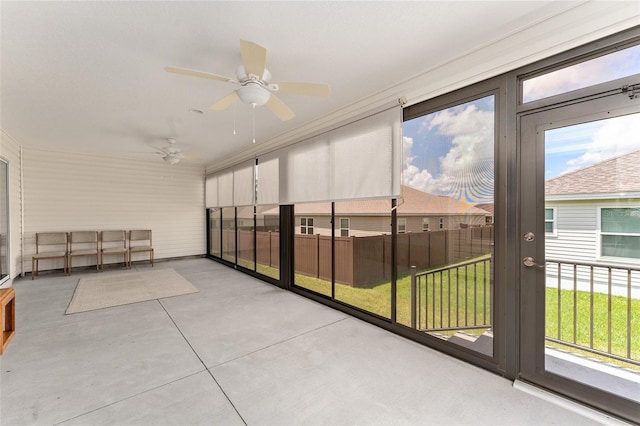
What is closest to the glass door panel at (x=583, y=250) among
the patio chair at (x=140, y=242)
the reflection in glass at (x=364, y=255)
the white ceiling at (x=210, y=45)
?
the white ceiling at (x=210, y=45)

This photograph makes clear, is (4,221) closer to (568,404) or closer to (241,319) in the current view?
(241,319)

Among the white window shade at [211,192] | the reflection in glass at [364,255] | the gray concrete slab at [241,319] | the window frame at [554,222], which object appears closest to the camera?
the window frame at [554,222]

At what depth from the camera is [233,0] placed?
1.75 meters

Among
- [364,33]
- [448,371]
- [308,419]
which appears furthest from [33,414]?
[364,33]

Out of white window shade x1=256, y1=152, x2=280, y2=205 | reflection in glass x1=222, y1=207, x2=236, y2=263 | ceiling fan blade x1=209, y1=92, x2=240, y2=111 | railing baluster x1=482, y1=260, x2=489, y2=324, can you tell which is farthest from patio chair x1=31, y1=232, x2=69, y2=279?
railing baluster x1=482, y1=260, x2=489, y2=324

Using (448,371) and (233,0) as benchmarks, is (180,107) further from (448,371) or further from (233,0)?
(448,371)

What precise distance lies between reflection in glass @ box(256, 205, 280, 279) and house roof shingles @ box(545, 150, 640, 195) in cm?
388

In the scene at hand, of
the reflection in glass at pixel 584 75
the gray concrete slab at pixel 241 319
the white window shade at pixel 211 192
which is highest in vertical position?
the reflection in glass at pixel 584 75

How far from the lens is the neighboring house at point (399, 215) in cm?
256

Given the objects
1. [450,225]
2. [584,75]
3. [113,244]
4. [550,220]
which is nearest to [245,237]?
[113,244]

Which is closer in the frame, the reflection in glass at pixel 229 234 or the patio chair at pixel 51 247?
the patio chair at pixel 51 247

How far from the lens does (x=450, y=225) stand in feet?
8.64

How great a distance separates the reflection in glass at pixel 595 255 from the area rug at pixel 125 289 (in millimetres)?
4724

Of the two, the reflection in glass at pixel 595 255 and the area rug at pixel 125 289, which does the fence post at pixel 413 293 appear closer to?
the reflection in glass at pixel 595 255
